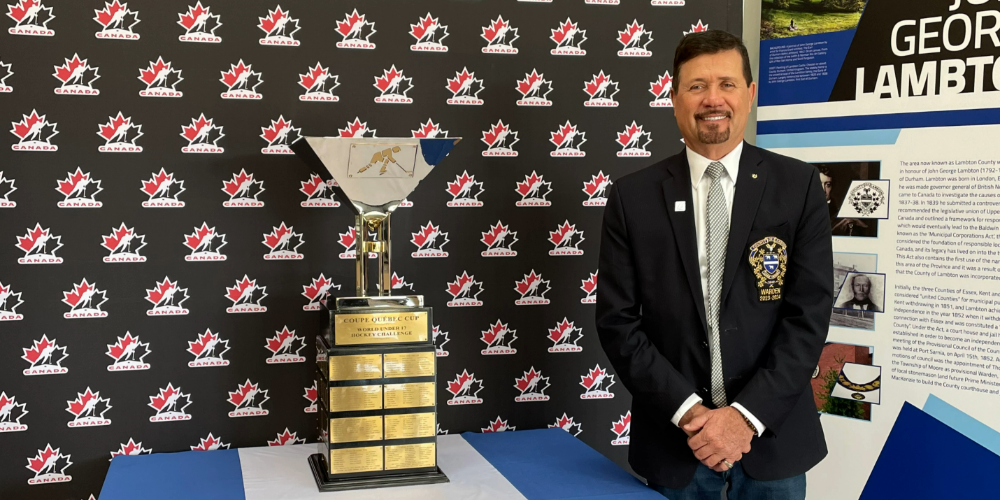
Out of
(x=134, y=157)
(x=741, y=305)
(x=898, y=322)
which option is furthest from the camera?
(x=898, y=322)

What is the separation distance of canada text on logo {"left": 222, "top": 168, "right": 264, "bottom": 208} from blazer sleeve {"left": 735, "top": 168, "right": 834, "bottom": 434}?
1415 millimetres

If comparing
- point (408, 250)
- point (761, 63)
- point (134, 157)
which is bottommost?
point (408, 250)

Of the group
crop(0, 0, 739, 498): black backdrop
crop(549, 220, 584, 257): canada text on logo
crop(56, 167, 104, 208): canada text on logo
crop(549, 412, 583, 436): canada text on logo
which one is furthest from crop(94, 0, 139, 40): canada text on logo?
crop(549, 412, 583, 436): canada text on logo

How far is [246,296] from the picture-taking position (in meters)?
2.36

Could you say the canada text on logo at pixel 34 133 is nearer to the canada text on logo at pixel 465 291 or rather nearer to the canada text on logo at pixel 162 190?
the canada text on logo at pixel 162 190

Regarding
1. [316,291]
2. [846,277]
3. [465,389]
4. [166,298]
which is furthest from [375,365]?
[846,277]

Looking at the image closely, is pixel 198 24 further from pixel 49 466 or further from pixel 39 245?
pixel 49 466

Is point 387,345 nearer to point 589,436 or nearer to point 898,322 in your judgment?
point 589,436

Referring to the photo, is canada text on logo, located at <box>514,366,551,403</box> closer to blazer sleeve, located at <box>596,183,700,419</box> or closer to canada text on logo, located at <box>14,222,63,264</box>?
blazer sleeve, located at <box>596,183,700,419</box>

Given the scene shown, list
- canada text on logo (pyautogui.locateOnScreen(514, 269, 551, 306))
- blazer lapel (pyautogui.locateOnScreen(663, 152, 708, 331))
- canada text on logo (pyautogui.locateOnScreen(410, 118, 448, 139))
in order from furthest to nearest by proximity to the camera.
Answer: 1. canada text on logo (pyautogui.locateOnScreen(514, 269, 551, 306))
2. canada text on logo (pyautogui.locateOnScreen(410, 118, 448, 139))
3. blazer lapel (pyautogui.locateOnScreen(663, 152, 708, 331))

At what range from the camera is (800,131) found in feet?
8.64

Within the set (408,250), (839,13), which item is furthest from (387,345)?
(839,13)

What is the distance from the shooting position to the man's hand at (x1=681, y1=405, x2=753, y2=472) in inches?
72.2

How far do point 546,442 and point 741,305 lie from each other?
747 millimetres
